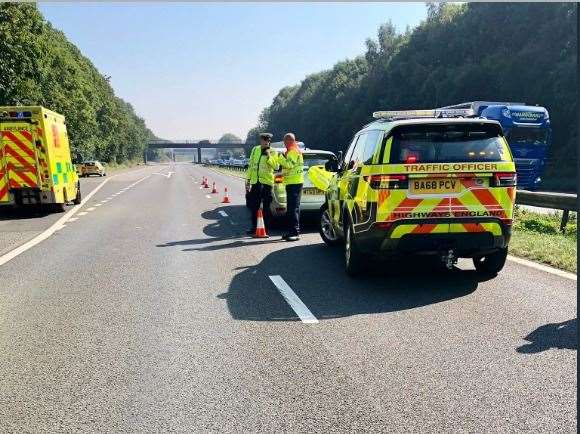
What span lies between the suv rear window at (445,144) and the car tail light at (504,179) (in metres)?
0.18

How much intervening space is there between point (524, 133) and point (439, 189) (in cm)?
1825

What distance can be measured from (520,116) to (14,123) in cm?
1820

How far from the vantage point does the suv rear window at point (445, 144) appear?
630 cm

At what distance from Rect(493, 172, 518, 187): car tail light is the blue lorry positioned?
16.8 m

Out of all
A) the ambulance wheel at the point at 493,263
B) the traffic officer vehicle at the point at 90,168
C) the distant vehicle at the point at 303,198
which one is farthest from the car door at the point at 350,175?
the traffic officer vehicle at the point at 90,168

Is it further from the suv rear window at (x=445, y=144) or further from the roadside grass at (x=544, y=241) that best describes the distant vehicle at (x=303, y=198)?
the suv rear window at (x=445, y=144)

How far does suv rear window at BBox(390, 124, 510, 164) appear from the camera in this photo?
6297 millimetres

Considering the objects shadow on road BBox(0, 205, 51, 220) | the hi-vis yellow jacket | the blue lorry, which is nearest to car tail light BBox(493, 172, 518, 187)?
the hi-vis yellow jacket

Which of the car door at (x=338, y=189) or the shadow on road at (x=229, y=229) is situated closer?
the car door at (x=338, y=189)

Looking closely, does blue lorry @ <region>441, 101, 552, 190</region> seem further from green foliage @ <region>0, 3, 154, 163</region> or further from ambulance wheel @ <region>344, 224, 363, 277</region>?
green foliage @ <region>0, 3, 154, 163</region>

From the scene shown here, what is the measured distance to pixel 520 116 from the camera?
886 inches

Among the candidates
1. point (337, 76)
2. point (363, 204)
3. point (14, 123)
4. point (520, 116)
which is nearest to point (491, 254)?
point (363, 204)

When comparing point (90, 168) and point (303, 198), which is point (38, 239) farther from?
point (90, 168)

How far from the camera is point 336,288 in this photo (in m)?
6.66
